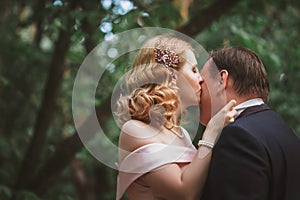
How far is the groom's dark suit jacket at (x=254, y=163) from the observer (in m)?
2.44

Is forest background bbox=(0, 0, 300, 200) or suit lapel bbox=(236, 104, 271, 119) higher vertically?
suit lapel bbox=(236, 104, 271, 119)

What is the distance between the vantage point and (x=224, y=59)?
2.74 meters

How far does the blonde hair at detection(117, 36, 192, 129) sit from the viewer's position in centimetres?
274

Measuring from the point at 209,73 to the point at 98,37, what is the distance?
8.50 ft

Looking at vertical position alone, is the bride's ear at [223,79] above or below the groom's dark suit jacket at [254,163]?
above

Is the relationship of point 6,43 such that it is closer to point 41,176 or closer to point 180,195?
point 41,176

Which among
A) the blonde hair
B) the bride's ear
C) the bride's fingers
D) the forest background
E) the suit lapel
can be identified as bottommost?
the forest background

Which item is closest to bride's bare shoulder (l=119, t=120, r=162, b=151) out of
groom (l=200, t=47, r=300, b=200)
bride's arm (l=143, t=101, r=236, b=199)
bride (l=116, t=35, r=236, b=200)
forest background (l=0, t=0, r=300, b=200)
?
bride (l=116, t=35, r=236, b=200)

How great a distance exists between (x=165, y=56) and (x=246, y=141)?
61 cm

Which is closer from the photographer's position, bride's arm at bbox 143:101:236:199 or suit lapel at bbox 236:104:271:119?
bride's arm at bbox 143:101:236:199

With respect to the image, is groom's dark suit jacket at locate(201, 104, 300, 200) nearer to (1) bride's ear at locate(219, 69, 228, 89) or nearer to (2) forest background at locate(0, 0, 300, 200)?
(1) bride's ear at locate(219, 69, 228, 89)

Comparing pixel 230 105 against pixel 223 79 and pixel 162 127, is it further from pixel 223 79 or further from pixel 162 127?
pixel 162 127

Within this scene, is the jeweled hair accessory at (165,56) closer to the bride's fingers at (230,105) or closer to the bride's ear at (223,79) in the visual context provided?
the bride's ear at (223,79)

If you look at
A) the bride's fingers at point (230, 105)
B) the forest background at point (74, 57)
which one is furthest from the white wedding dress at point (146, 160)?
the forest background at point (74, 57)
